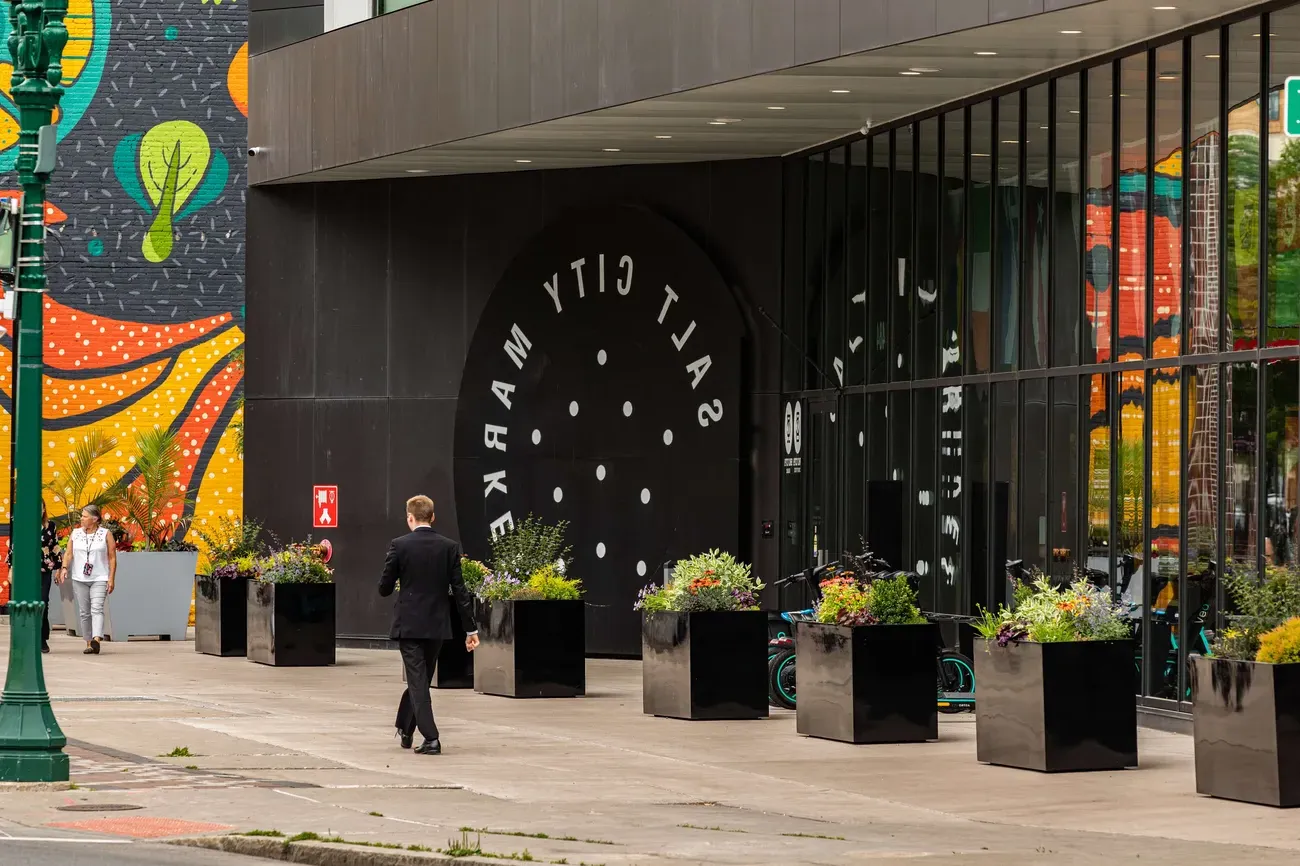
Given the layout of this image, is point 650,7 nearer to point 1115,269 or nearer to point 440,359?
point 1115,269

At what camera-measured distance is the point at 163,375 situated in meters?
35.3

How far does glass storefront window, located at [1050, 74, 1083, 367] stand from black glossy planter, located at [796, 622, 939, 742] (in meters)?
4.19

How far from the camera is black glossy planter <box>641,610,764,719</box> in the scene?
1833cm

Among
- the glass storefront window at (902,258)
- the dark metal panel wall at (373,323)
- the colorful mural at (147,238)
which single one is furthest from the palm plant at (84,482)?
the glass storefront window at (902,258)

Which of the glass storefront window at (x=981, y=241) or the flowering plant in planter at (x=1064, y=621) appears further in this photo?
the glass storefront window at (x=981, y=241)

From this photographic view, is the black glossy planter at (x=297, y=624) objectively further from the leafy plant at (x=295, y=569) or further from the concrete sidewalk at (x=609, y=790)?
the concrete sidewalk at (x=609, y=790)

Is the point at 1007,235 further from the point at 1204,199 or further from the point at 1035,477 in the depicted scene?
the point at 1204,199

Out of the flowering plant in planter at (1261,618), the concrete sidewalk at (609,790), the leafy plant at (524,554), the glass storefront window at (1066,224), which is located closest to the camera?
the concrete sidewalk at (609,790)

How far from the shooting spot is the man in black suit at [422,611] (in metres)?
15.6

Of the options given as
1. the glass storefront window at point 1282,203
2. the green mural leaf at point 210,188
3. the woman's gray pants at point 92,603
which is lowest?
the woman's gray pants at point 92,603

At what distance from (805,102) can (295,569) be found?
817 centimetres

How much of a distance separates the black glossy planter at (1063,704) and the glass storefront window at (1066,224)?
531cm

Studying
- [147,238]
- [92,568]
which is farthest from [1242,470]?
[147,238]

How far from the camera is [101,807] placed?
489 inches
